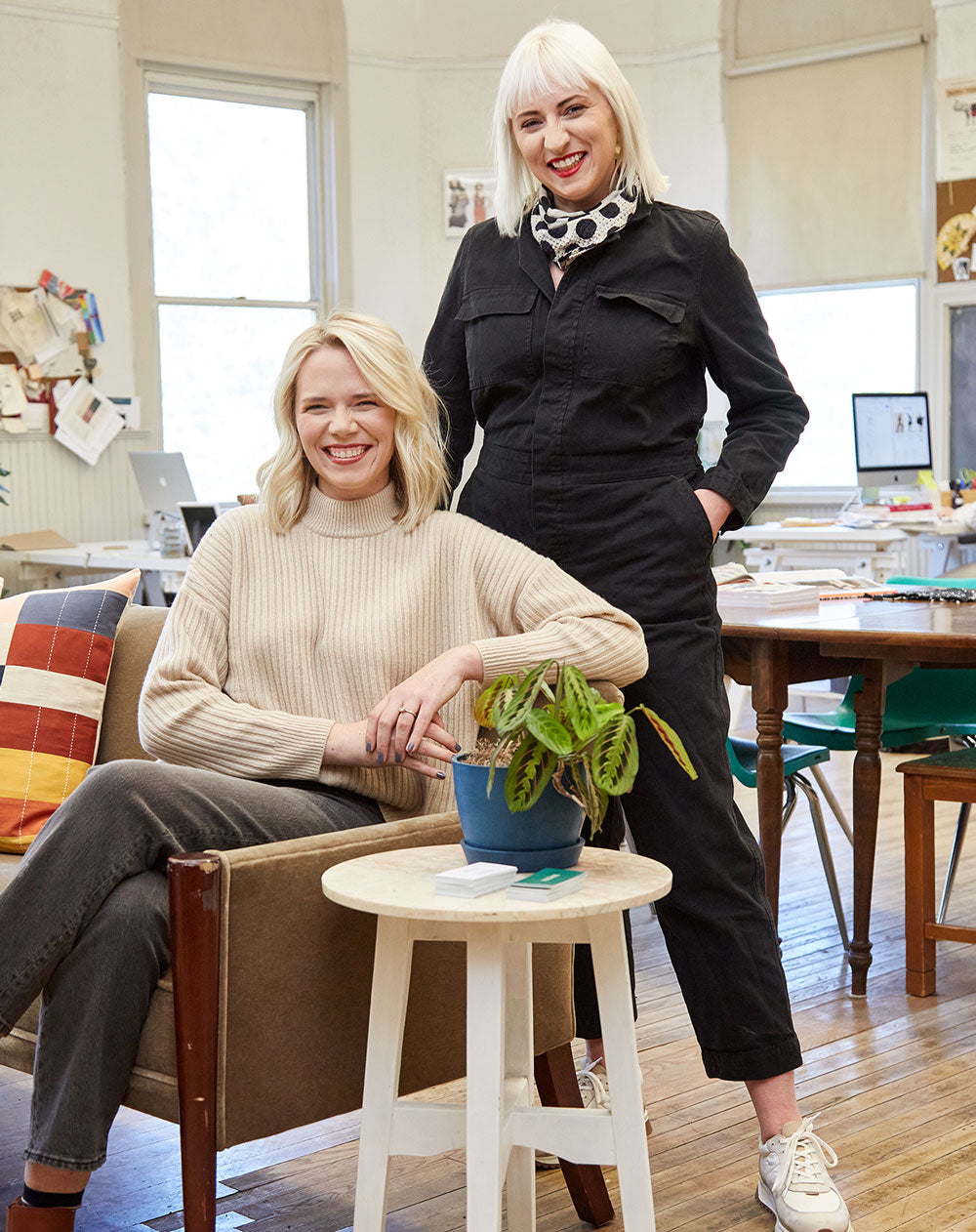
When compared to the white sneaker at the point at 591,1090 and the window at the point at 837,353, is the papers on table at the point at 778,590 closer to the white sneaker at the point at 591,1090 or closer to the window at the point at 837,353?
the white sneaker at the point at 591,1090

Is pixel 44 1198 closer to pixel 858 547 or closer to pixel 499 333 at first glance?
pixel 499 333

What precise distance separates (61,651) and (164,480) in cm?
395

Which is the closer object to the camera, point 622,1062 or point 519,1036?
point 622,1062

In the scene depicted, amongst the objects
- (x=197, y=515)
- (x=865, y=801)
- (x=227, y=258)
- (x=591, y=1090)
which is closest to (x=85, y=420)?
(x=227, y=258)

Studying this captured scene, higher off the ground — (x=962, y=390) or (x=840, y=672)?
(x=962, y=390)

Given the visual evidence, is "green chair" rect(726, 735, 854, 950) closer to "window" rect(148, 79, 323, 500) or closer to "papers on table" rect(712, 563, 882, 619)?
"papers on table" rect(712, 563, 882, 619)

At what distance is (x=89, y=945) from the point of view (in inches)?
63.7

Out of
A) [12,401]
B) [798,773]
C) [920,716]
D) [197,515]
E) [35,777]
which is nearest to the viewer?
[35,777]

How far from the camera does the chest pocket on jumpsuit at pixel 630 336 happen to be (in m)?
1.99

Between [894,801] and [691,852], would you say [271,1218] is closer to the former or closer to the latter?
[691,852]

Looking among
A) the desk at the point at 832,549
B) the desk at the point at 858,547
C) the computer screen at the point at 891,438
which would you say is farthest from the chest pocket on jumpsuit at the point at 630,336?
the computer screen at the point at 891,438

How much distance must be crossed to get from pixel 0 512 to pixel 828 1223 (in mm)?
5535

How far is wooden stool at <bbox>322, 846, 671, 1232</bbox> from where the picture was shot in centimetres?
151

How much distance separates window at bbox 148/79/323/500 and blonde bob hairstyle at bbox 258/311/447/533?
17.4 ft
